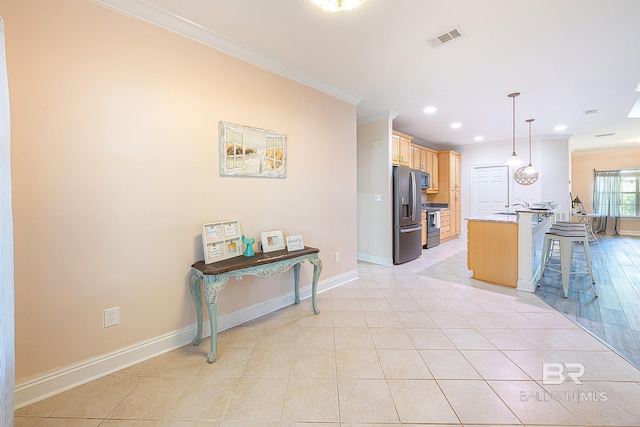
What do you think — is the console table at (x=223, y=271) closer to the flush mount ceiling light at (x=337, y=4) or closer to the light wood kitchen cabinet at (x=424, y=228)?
the flush mount ceiling light at (x=337, y=4)

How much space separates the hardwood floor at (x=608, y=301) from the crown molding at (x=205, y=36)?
3.68 meters

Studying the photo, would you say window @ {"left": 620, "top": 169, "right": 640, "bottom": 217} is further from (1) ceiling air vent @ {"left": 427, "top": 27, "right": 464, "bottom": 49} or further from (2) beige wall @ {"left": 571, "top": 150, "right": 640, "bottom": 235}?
(1) ceiling air vent @ {"left": 427, "top": 27, "right": 464, "bottom": 49}

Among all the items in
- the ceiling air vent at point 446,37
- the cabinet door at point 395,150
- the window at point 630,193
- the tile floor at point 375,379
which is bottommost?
the tile floor at point 375,379

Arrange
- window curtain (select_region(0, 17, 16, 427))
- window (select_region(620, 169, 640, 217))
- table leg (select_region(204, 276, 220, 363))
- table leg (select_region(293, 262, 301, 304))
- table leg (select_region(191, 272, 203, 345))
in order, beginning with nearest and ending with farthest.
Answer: window curtain (select_region(0, 17, 16, 427)) → table leg (select_region(204, 276, 220, 363)) → table leg (select_region(191, 272, 203, 345)) → table leg (select_region(293, 262, 301, 304)) → window (select_region(620, 169, 640, 217))

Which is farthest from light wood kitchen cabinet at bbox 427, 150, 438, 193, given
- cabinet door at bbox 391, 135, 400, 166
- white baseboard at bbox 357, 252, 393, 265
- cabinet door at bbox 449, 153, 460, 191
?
white baseboard at bbox 357, 252, 393, 265

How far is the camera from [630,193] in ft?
24.1

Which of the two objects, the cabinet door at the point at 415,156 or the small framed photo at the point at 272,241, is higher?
the cabinet door at the point at 415,156

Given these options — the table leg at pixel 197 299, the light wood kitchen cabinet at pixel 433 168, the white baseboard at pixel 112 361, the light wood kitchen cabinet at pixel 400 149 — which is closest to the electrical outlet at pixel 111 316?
the white baseboard at pixel 112 361

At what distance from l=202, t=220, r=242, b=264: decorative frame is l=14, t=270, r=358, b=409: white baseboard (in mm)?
611

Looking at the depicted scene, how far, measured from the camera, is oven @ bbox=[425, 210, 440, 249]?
5754mm

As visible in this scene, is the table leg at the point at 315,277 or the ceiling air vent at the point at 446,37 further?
A: the table leg at the point at 315,277

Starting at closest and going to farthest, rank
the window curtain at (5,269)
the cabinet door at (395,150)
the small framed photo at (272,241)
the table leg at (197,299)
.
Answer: the window curtain at (5,269), the table leg at (197,299), the small framed photo at (272,241), the cabinet door at (395,150)

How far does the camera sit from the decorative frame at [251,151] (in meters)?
2.24

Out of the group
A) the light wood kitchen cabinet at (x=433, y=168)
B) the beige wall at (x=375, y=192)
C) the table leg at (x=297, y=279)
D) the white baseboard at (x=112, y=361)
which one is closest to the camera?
the white baseboard at (x=112, y=361)
